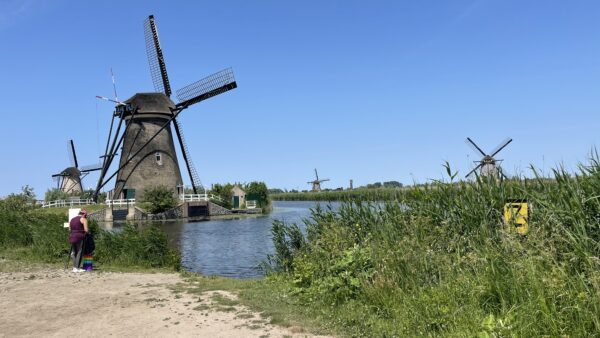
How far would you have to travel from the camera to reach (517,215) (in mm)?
7375

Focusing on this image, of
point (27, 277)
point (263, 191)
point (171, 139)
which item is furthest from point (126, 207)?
point (27, 277)

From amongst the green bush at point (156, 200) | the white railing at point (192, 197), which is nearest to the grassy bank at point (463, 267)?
the green bush at point (156, 200)

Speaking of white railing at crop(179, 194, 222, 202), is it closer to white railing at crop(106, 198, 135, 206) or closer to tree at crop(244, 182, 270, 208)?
white railing at crop(106, 198, 135, 206)

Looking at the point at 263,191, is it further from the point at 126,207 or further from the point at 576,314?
the point at 576,314

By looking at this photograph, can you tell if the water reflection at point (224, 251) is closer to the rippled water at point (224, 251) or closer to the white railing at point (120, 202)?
the rippled water at point (224, 251)

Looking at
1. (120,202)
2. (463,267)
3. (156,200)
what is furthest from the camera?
(156,200)

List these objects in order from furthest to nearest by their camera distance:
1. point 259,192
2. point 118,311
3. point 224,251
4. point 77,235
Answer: point 259,192 < point 224,251 < point 77,235 < point 118,311

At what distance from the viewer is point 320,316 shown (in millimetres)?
7324

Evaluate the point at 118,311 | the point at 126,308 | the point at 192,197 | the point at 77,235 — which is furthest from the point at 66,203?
the point at 118,311

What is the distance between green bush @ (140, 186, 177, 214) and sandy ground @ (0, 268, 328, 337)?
35957mm

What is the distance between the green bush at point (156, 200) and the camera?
46.2 m

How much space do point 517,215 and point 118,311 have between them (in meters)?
7.06

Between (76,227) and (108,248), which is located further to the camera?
(108,248)

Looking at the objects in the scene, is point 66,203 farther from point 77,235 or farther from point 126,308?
point 126,308
